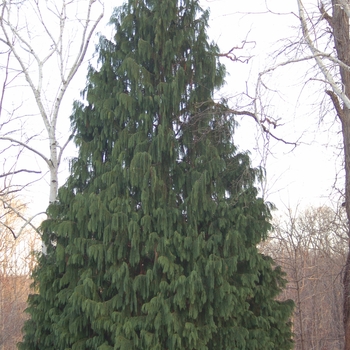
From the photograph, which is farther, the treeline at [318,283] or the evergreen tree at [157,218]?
the treeline at [318,283]

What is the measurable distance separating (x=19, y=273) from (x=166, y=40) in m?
15.2

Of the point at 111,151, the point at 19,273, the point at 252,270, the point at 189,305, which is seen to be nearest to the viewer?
the point at 189,305

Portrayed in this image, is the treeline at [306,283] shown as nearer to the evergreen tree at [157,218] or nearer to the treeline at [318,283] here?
the treeline at [318,283]

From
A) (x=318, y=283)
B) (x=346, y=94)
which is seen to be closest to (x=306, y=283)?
(x=318, y=283)

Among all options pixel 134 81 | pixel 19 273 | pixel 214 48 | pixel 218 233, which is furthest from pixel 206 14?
pixel 19 273

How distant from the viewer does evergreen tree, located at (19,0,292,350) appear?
6188 mm

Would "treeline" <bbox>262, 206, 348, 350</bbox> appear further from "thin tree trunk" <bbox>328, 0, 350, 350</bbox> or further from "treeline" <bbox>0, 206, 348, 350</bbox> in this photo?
"thin tree trunk" <bbox>328, 0, 350, 350</bbox>

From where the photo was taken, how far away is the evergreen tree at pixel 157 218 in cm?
619

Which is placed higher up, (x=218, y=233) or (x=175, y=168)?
(x=175, y=168)

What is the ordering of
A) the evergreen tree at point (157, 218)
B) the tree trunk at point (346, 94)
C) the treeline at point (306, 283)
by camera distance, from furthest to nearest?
the treeline at point (306, 283)
the tree trunk at point (346, 94)
the evergreen tree at point (157, 218)

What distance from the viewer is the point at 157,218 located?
6492mm

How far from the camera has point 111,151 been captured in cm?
722

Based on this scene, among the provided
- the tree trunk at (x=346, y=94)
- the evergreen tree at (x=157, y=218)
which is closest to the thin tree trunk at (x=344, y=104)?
the tree trunk at (x=346, y=94)

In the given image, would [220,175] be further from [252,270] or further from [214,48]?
[214,48]
